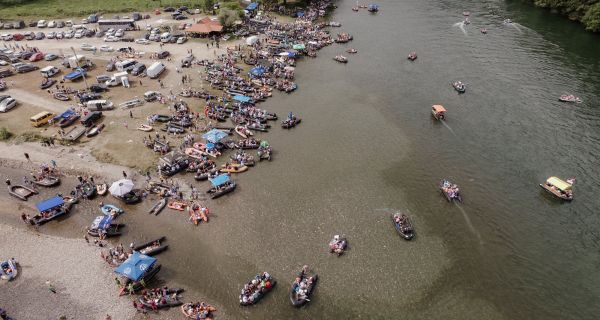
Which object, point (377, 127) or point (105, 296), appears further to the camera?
point (377, 127)

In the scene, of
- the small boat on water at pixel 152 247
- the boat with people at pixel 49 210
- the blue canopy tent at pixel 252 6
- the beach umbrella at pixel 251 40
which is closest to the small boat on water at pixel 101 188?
the boat with people at pixel 49 210

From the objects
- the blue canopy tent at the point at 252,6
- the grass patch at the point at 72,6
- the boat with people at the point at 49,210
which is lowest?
the boat with people at the point at 49,210

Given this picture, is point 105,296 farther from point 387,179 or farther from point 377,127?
point 377,127

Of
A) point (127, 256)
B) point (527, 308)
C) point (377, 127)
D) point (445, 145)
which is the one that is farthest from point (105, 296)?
point (445, 145)

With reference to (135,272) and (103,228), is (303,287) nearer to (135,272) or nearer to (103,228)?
(135,272)

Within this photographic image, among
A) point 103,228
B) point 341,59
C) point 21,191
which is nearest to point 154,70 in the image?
point 21,191

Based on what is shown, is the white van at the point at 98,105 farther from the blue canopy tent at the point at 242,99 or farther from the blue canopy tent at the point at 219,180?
the blue canopy tent at the point at 219,180
